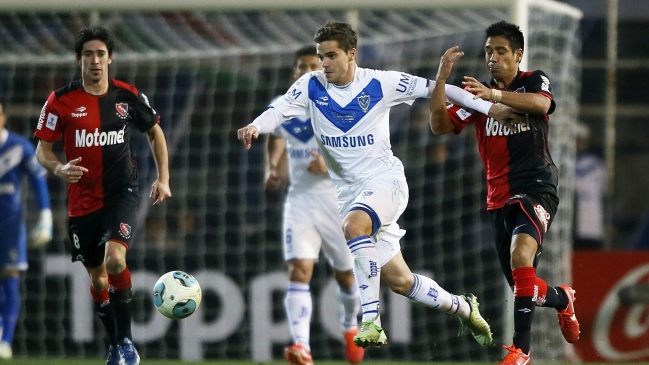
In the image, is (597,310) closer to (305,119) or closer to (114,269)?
(305,119)

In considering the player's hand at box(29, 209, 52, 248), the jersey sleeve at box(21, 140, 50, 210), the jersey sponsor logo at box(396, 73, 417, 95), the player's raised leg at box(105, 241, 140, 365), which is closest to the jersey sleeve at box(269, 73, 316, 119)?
the jersey sponsor logo at box(396, 73, 417, 95)

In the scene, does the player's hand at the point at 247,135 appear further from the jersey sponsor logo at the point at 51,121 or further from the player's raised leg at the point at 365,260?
the jersey sponsor logo at the point at 51,121

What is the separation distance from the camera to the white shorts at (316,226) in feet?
25.8

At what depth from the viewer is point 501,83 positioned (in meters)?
6.52

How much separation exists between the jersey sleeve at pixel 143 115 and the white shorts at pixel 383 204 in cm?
146

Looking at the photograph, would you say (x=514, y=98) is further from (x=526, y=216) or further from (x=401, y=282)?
(x=401, y=282)

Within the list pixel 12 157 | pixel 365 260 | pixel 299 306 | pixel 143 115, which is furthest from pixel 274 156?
pixel 12 157

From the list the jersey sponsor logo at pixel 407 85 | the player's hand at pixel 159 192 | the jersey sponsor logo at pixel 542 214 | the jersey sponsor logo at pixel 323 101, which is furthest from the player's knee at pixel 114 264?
the jersey sponsor logo at pixel 542 214

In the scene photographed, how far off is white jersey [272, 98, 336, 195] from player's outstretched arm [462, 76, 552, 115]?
2.01m

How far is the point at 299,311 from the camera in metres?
7.63

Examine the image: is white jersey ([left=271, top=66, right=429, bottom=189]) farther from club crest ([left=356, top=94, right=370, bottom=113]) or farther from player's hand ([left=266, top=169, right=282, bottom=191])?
player's hand ([left=266, top=169, right=282, bottom=191])

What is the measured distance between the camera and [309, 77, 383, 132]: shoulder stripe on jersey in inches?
256

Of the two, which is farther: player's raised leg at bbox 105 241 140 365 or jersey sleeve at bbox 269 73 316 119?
player's raised leg at bbox 105 241 140 365

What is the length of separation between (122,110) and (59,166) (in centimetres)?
61
